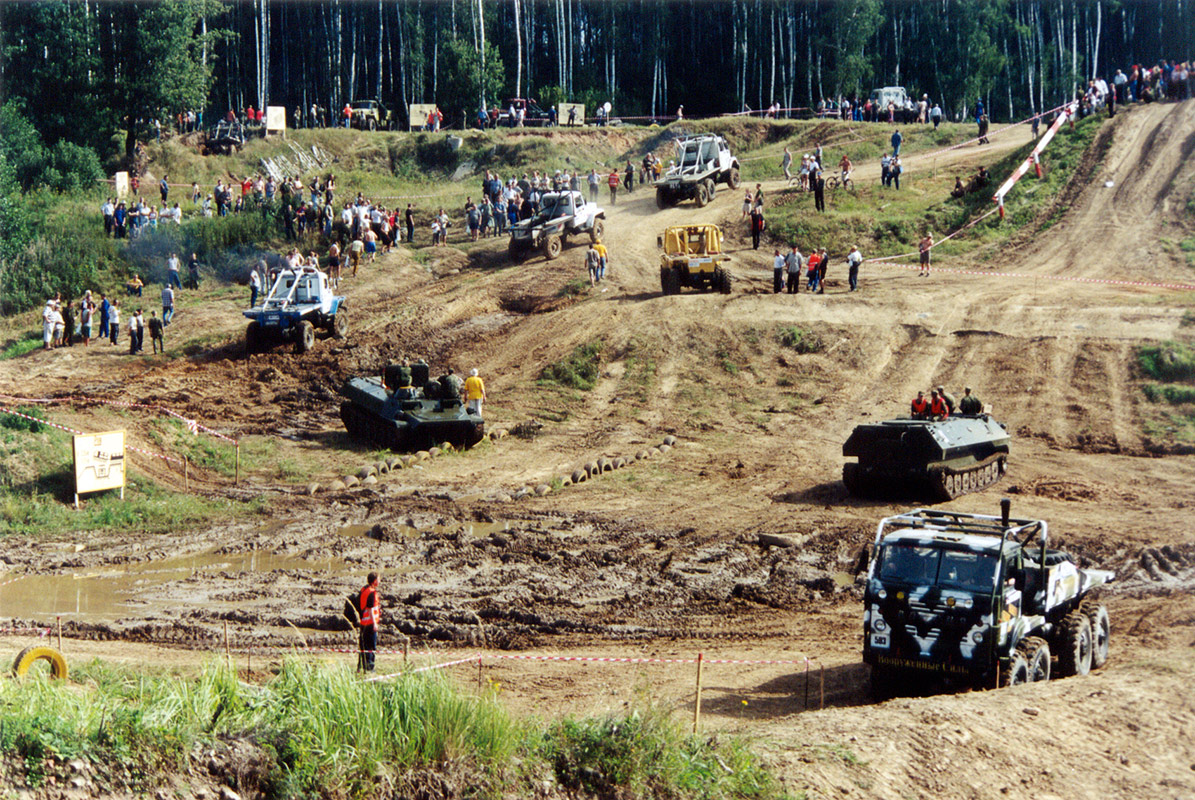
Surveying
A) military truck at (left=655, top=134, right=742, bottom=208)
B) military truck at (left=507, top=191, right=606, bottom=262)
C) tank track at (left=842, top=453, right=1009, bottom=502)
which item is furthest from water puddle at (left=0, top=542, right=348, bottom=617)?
military truck at (left=655, top=134, right=742, bottom=208)

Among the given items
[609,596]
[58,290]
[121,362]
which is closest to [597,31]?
[58,290]

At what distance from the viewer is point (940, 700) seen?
10.0m

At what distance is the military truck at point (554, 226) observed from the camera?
34.8 m

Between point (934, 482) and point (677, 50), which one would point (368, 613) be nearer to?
point (934, 482)

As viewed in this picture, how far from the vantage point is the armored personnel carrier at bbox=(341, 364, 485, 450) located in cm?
2292

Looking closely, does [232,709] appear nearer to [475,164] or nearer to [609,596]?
[609,596]

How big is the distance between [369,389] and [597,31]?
49415mm

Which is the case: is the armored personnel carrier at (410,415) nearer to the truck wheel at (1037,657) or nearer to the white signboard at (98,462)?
the white signboard at (98,462)

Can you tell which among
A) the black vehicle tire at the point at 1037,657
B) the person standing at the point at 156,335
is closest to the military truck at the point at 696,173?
the person standing at the point at 156,335

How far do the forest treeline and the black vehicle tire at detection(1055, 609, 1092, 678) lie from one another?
50.7 m

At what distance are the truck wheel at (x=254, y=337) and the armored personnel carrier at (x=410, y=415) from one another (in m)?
6.06

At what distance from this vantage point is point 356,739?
23.6 ft

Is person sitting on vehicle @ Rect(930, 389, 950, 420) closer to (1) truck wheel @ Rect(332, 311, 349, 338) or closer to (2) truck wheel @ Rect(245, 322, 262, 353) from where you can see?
(1) truck wheel @ Rect(332, 311, 349, 338)

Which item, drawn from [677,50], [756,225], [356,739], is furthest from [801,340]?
[677,50]
